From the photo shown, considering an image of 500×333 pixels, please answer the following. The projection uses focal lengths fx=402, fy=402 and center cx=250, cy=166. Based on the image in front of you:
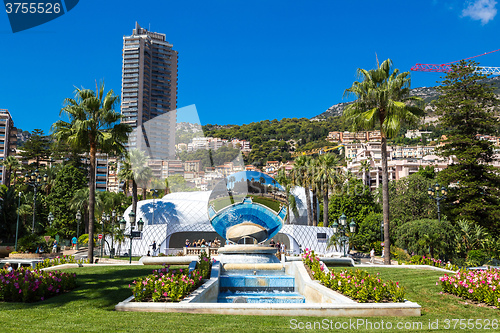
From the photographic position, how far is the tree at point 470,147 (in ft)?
118

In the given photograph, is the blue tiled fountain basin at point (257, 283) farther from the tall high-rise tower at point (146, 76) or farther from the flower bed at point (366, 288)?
the tall high-rise tower at point (146, 76)

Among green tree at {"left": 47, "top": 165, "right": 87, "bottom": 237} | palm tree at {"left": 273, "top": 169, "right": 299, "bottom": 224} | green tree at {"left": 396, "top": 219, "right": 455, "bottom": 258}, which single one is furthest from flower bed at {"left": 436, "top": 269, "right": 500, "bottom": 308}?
green tree at {"left": 47, "top": 165, "right": 87, "bottom": 237}

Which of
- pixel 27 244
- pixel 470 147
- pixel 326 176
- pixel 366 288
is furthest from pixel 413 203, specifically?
pixel 366 288

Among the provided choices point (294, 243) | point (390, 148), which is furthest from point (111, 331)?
point (390, 148)

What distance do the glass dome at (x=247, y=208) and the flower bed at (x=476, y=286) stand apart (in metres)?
13.5

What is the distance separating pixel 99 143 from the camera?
22.3 meters

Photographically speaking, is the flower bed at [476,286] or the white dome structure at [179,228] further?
the white dome structure at [179,228]

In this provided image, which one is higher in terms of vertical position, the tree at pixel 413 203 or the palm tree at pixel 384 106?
the palm tree at pixel 384 106

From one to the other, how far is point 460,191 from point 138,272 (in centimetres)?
3145

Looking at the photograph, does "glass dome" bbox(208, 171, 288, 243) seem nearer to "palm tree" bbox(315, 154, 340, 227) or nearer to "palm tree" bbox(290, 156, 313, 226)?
"palm tree" bbox(290, 156, 313, 226)

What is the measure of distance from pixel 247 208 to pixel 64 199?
42280 millimetres

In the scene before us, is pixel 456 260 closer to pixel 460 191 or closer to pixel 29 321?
pixel 460 191

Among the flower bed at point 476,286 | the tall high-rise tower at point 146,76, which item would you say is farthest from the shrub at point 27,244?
the tall high-rise tower at point 146,76

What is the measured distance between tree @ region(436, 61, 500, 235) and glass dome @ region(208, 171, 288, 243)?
65.8 ft
